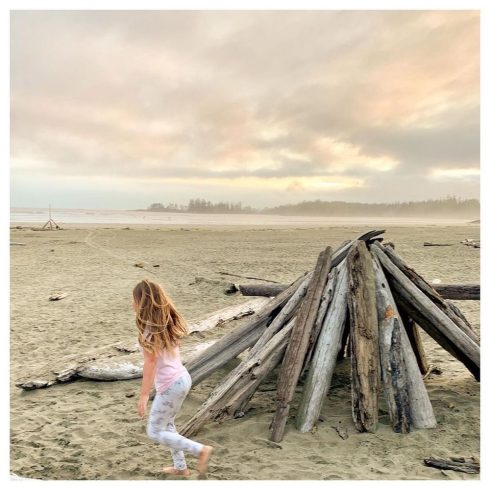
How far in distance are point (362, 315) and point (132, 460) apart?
87.9 inches

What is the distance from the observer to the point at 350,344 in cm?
459

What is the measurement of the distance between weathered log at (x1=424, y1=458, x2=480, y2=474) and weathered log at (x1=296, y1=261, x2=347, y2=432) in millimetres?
952

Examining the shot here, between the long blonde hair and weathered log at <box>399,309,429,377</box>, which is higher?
the long blonde hair

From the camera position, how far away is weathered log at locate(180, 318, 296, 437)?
13.6ft


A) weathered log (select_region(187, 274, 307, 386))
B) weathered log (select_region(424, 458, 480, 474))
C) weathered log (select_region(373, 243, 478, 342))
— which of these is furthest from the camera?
weathered log (select_region(187, 274, 307, 386))

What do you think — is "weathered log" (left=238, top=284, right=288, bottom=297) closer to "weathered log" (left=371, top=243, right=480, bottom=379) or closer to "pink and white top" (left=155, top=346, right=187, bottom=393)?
"weathered log" (left=371, top=243, right=480, bottom=379)

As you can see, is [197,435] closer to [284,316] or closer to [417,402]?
[284,316]

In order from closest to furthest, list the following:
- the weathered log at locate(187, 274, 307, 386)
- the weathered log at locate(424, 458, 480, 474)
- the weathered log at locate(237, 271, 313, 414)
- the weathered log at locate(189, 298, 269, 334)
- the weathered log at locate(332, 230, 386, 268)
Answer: the weathered log at locate(424, 458, 480, 474) < the weathered log at locate(237, 271, 313, 414) < the weathered log at locate(332, 230, 386, 268) < the weathered log at locate(187, 274, 307, 386) < the weathered log at locate(189, 298, 269, 334)

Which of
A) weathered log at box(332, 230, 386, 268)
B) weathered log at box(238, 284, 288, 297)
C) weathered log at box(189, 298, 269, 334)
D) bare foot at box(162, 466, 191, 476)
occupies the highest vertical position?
weathered log at box(332, 230, 386, 268)

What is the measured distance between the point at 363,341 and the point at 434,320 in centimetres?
91

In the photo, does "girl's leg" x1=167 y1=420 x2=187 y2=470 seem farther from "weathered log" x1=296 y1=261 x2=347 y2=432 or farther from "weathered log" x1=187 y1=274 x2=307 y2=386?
"weathered log" x1=187 y1=274 x2=307 y2=386

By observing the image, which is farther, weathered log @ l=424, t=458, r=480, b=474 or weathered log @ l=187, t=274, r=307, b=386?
weathered log @ l=187, t=274, r=307, b=386

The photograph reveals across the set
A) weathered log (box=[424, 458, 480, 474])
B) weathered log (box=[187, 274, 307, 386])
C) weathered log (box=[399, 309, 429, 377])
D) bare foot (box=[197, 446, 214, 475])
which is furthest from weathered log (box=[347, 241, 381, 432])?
bare foot (box=[197, 446, 214, 475])
